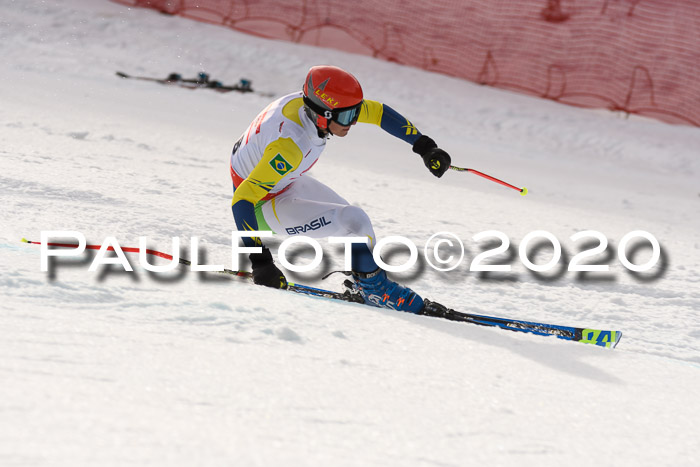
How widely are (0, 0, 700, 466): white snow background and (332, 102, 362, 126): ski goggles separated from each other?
0.88 m

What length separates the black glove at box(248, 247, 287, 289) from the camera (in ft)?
11.1

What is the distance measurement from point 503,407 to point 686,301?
2497mm

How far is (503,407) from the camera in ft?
7.61

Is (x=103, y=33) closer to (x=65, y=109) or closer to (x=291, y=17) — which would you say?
(x=291, y=17)

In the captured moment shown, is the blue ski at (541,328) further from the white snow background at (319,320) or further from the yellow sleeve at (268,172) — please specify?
the yellow sleeve at (268,172)

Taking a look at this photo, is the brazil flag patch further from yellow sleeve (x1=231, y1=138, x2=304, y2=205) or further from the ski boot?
the ski boot

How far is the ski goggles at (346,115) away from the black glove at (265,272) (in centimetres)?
70

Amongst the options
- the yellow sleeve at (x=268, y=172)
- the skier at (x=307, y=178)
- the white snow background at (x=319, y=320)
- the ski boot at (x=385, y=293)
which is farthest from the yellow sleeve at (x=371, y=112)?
the white snow background at (x=319, y=320)

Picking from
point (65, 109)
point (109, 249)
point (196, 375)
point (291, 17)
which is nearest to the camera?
point (196, 375)

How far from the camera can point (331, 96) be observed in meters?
3.41

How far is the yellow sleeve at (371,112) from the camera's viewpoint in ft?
12.8

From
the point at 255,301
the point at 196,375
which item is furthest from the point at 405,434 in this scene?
the point at 255,301

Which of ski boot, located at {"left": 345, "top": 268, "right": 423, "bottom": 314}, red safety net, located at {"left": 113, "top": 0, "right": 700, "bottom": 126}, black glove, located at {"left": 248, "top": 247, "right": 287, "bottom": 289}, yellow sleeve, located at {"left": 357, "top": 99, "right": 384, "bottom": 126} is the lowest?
ski boot, located at {"left": 345, "top": 268, "right": 423, "bottom": 314}

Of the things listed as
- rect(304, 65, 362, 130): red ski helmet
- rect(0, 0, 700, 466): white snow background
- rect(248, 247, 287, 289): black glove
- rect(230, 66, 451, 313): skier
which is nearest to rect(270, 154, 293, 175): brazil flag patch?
rect(230, 66, 451, 313): skier
